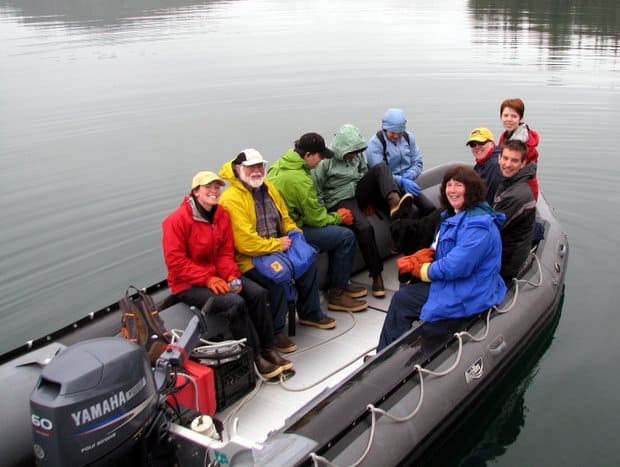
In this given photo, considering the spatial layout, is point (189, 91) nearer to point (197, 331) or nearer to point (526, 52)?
point (526, 52)

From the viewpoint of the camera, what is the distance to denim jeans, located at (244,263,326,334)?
13.7ft

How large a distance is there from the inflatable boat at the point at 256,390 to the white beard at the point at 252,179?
0.92 meters

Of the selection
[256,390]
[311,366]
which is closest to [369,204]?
[311,366]

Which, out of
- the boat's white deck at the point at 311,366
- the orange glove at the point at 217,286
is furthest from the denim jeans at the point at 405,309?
the orange glove at the point at 217,286

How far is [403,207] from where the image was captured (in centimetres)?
525

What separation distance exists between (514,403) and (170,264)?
2597 mm

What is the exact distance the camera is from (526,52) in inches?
695

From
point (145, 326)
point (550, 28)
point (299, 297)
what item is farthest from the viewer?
point (550, 28)

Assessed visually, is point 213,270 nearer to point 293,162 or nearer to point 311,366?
point 311,366

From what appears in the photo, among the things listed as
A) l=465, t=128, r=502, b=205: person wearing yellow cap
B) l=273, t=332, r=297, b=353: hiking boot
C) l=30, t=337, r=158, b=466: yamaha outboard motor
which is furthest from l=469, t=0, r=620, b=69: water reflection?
l=30, t=337, r=158, b=466: yamaha outboard motor

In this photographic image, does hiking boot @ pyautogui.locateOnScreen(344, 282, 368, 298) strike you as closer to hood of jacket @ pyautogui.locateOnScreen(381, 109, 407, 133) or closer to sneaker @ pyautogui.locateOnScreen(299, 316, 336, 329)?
sneaker @ pyautogui.locateOnScreen(299, 316, 336, 329)

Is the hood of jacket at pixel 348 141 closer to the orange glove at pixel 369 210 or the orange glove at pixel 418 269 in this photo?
the orange glove at pixel 369 210

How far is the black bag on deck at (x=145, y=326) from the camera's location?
341 cm

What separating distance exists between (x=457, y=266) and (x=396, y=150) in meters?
2.14
